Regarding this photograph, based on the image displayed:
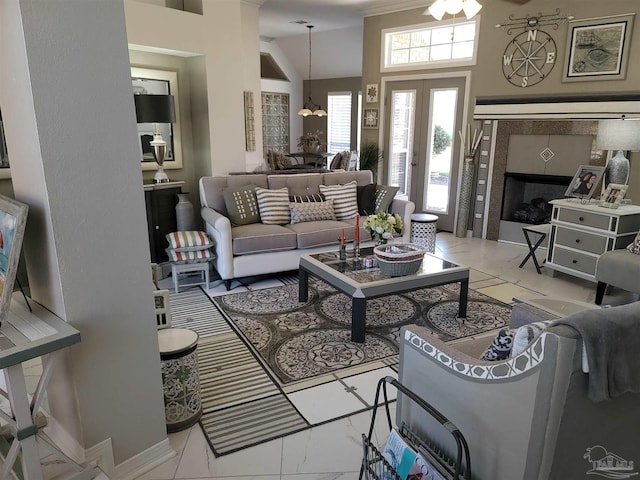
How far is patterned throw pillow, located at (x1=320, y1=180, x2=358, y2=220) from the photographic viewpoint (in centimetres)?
488

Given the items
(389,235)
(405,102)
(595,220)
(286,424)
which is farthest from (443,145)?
(286,424)

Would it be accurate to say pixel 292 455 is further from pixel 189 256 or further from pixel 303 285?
pixel 189 256

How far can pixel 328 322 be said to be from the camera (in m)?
3.54

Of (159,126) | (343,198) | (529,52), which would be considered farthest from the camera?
(529,52)

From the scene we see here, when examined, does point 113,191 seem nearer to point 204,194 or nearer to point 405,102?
point 204,194

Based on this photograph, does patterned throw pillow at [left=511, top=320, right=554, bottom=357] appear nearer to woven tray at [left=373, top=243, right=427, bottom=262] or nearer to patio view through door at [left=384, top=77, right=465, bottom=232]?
woven tray at [left=373, top=243, right=427, bottom=262]

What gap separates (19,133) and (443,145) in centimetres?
570

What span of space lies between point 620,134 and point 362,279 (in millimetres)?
2849

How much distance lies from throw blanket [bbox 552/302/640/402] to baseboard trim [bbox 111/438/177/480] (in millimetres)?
1732

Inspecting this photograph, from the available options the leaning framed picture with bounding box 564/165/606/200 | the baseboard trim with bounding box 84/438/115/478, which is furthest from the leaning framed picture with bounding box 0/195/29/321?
the leaning framed picture with bounding box 564/165/606/200

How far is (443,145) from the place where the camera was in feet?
21.5

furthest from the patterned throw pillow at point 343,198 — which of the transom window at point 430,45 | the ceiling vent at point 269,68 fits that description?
the ceiling vent at point 269,68

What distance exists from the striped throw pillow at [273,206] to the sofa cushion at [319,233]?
5.9 inches

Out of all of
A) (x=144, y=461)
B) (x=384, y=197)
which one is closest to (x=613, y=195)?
(x=384, y=197)
